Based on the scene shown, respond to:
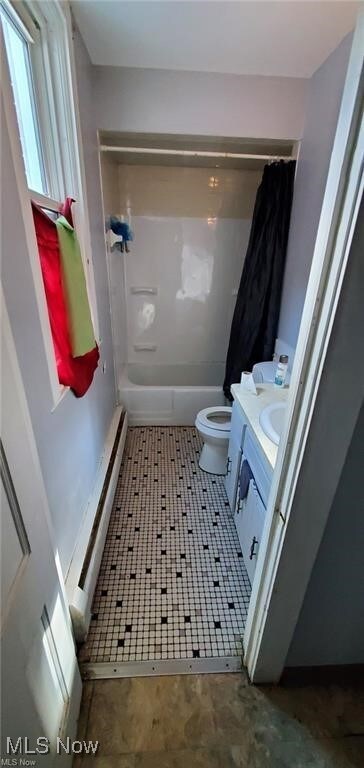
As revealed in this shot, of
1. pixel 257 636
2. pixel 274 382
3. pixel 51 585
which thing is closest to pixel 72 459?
pixel 51 585

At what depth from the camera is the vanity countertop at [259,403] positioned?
1.31 metres

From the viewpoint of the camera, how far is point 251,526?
151 centimetres

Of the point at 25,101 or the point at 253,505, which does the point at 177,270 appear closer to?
the point at 25,101

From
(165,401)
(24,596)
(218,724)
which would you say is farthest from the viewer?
(165,401)

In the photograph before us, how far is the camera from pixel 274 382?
1.96 metres

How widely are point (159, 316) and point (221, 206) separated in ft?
3.74

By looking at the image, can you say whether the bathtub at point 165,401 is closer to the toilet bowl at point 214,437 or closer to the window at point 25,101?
the toilet bowl at point 214,437

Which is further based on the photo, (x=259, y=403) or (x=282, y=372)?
(x=282, y=372)

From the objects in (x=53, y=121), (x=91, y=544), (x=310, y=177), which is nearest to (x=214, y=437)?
(x=91, y=544)

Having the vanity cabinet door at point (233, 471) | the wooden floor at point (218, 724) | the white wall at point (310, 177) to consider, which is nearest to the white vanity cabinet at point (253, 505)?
the vanity cabinet door at point (233, 471)

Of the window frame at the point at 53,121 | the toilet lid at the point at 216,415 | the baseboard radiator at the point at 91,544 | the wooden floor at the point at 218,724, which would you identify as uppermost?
the window frame at the point at 53,121

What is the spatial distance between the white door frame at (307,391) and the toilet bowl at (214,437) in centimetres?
107

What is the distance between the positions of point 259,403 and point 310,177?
1444 mm

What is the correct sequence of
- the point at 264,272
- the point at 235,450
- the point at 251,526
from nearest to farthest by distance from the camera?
the point at 251,526, the point at 235,450, the point at 264,272
